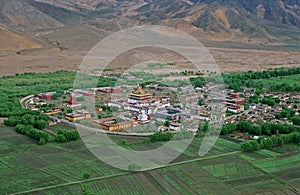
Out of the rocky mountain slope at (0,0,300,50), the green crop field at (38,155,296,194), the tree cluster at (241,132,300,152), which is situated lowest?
the green crop field at (38,155,296,194)

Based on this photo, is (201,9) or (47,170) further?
(201,9)

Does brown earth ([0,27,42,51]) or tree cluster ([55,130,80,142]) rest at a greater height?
brown earth ([0,27,42,51])

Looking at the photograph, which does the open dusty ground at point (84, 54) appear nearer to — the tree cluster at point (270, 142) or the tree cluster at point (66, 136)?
the tree cluster at point (66, 136)

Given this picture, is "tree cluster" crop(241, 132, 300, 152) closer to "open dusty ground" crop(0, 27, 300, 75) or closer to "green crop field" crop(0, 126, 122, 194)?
"green crop field" crop(0, 126, 122, 194)

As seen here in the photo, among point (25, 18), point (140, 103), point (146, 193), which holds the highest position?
point (25, 18)

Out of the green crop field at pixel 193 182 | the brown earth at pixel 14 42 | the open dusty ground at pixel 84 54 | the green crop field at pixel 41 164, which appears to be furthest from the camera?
the brown earth at pixel 14 42

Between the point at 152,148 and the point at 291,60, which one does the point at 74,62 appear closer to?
the point at 291,60

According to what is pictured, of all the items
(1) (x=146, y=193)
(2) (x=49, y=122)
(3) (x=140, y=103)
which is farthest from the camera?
A: (3) (x=140, y=103)

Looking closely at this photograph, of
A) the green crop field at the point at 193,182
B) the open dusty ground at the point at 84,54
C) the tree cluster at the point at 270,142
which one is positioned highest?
the open dusty ground at the point at 84,54

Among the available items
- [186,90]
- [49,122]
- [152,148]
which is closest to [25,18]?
[186,90]

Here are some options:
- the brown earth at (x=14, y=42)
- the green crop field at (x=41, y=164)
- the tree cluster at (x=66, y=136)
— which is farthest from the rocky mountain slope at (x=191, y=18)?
the green crop field at (x=41, y=164)

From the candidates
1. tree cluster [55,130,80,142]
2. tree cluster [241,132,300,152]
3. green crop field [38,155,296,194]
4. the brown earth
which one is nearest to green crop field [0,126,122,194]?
tree cluster [55,130,80,142]
